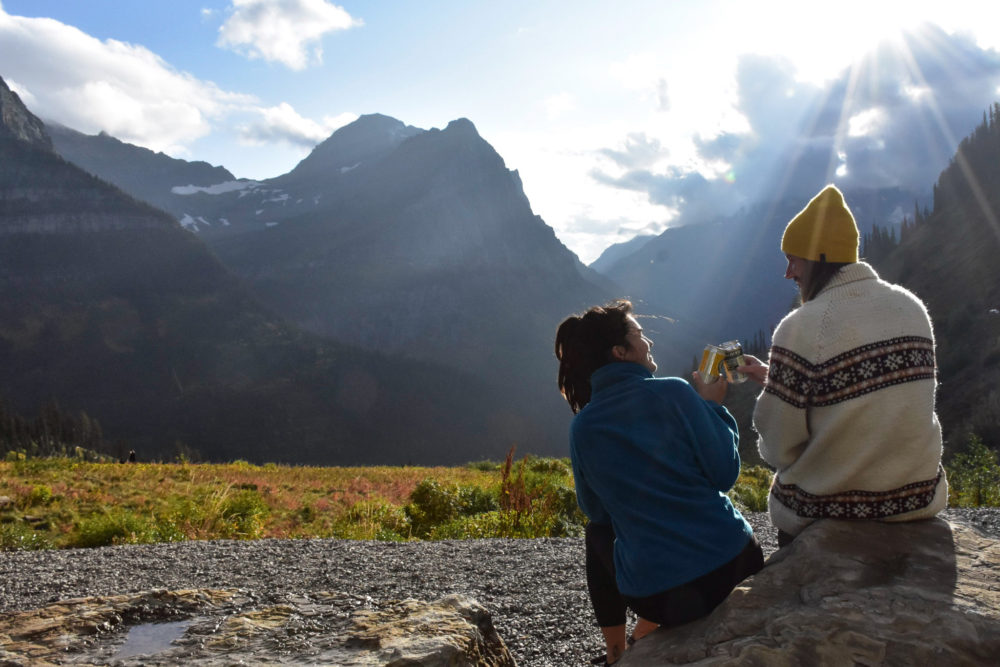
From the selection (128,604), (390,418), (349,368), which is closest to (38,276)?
(349,368)

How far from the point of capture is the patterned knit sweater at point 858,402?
8.69 ft

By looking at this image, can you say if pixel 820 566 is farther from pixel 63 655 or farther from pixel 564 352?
pixel 63 655

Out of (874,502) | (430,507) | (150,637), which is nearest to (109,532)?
(430,507)

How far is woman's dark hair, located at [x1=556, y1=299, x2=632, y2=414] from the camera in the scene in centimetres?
312

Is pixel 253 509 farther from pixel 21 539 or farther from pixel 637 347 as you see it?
pixel 637 347

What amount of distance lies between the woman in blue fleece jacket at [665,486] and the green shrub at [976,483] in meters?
9.41

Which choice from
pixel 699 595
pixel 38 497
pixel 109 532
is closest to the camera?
pixel 699 595

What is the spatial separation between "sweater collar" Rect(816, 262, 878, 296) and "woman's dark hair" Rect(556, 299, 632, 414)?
93 cm

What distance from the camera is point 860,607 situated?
7.84 ft

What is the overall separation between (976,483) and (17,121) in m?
238

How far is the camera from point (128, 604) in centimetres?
345

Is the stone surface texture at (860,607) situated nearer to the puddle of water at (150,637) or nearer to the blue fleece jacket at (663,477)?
the blue fleece jacket at (663,477)

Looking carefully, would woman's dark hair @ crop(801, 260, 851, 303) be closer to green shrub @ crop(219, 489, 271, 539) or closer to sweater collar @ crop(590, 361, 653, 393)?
sweater collar @ crop(590, 361, 653, 393)

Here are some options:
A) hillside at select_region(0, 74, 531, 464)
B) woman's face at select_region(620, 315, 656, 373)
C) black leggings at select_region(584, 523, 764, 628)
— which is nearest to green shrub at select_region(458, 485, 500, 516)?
black leggings at select_region(584, 523, 764, 628)
